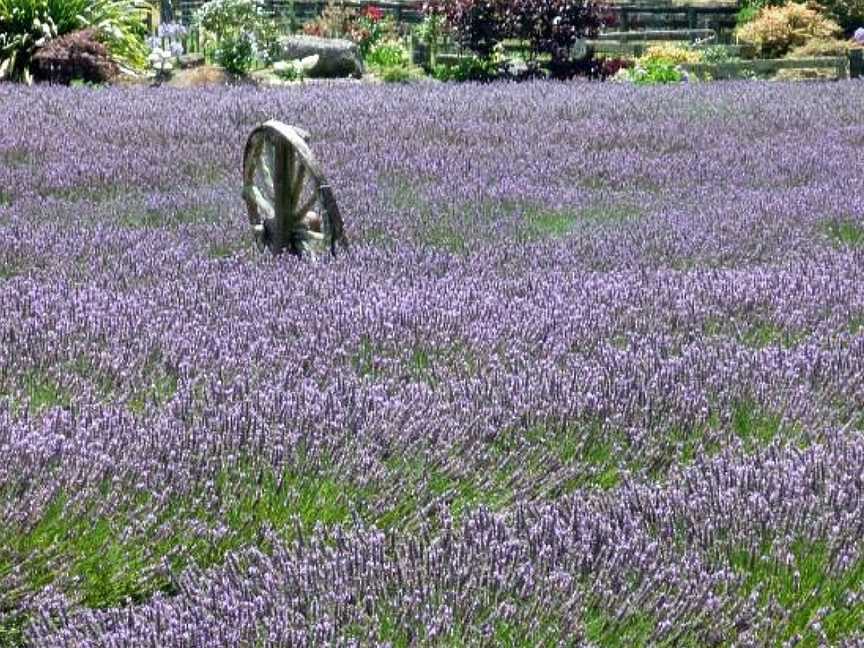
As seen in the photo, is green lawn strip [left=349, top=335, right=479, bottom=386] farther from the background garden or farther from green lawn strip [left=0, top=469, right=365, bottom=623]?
the background garden

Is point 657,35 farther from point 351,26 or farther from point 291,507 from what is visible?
point 291,507

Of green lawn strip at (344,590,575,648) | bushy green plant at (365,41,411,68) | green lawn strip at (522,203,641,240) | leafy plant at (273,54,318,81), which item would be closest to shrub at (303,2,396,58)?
bushy green plant at (365,41,411,68)

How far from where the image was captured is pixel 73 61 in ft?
51.1

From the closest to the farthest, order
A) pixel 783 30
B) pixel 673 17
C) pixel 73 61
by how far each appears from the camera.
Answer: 1. pixel 73 61
2. pixel 783 30
3. pixel 673 17

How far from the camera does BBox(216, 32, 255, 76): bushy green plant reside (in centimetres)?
1852

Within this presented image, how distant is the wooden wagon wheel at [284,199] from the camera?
555 centimetres

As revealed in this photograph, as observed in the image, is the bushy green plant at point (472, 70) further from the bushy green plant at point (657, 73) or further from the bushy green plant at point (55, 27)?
the bushy green plant at point (55, 27)

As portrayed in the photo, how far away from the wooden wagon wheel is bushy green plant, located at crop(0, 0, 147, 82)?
10422mm

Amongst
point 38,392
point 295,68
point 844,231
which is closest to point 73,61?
point 295,68

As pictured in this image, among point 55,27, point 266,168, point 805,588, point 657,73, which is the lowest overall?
point 657,73

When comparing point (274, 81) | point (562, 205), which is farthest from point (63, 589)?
point (274, 81)

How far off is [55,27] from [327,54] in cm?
423

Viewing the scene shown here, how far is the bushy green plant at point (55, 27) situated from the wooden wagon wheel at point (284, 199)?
1042 cm

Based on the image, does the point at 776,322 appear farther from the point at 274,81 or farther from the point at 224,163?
the point at 274,81
